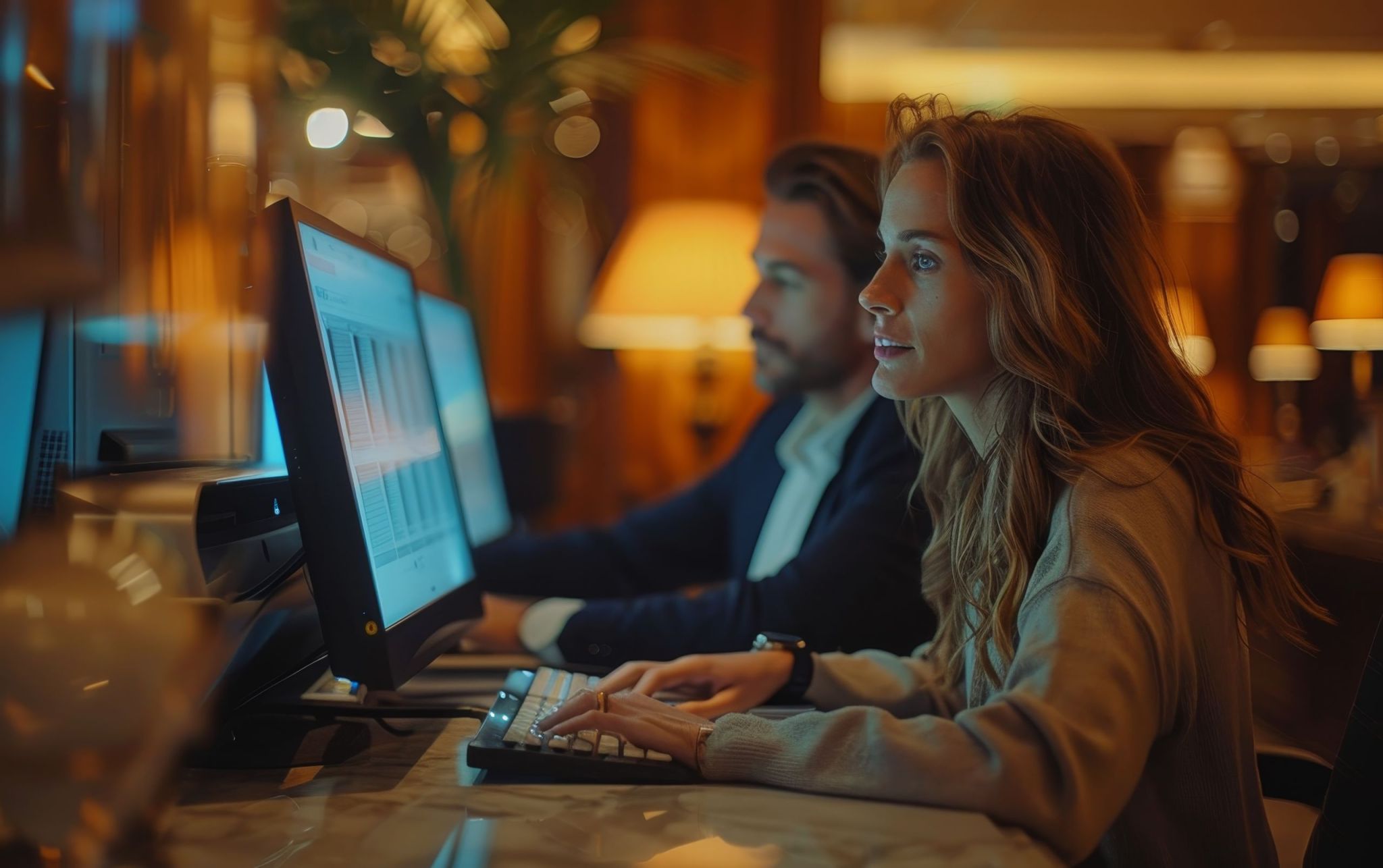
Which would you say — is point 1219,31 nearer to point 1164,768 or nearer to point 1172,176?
point 1172,176

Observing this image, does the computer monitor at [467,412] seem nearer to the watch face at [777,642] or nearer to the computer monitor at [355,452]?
the computer monitor at [355,452]

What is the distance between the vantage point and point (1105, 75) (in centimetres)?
556

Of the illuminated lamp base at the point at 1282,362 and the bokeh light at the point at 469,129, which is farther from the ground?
the bokeh light at the point at 469,129

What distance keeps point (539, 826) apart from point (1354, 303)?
14.9 feet

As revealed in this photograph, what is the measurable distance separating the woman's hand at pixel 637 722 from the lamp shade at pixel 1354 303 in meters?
4.18

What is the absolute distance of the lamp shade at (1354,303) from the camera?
4.31 meters

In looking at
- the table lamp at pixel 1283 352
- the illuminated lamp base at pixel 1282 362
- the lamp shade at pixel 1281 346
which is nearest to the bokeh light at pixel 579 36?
the table lamp at pixel 1283 352

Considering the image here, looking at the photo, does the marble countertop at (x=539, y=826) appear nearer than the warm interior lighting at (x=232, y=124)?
Yes

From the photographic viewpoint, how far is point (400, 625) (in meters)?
0.89

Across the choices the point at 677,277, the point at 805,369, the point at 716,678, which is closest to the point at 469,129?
the point at 677,277

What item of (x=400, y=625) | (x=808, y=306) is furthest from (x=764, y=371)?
(x=400, y=625)

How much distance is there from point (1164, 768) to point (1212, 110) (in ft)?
18.8

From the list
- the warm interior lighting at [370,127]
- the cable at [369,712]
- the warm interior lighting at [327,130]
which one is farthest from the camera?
the warm interior lighting at [327,130]

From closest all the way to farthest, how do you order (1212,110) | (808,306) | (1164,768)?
(1164,768), (808,306), (1212,110)
